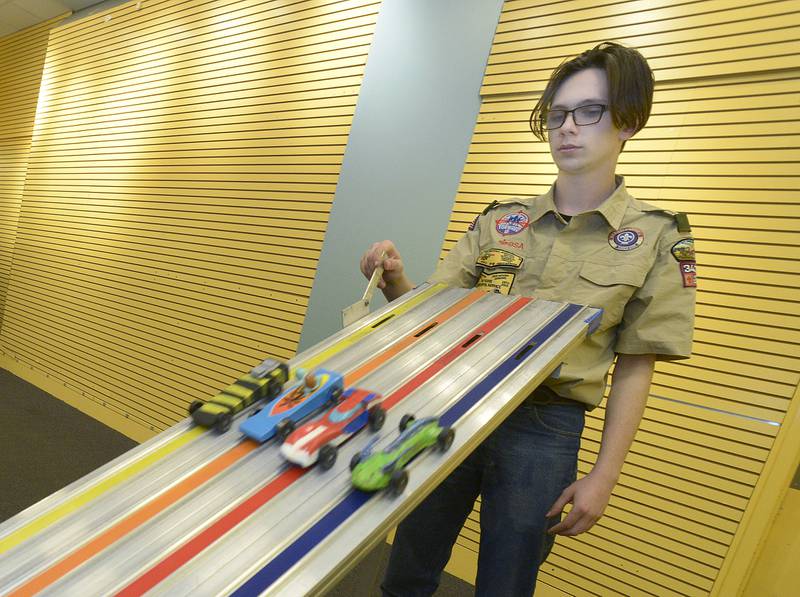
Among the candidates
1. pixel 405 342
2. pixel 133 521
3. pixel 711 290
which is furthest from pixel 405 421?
pixel 711 290

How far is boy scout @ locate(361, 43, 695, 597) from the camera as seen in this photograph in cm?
108

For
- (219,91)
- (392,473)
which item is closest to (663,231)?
(392,473)

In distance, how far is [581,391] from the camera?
1.13 metres

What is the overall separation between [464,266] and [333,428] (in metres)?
0.74

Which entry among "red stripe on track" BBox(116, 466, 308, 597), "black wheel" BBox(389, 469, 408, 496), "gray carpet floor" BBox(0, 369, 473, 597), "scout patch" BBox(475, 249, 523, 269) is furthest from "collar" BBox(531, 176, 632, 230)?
"gray carpet floor" BBox(0, 369, 473, 597)

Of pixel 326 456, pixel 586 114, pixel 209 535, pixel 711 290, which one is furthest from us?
pixel 711 290

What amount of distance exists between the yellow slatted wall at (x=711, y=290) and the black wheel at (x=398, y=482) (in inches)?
74.3

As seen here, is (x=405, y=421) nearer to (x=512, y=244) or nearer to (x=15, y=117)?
(x=512, y=244)

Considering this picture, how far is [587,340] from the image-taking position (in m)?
1.16

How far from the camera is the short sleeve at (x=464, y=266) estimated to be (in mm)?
1492

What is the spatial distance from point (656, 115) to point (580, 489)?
2065mm

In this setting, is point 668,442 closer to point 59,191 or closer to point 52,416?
point 52,416

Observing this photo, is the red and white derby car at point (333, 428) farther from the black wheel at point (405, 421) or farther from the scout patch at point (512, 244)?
the scout patch at point (512, 244)

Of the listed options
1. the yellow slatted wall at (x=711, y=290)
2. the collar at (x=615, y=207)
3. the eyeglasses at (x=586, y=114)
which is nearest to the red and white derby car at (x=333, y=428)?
the collar at (x=615, y=207)
